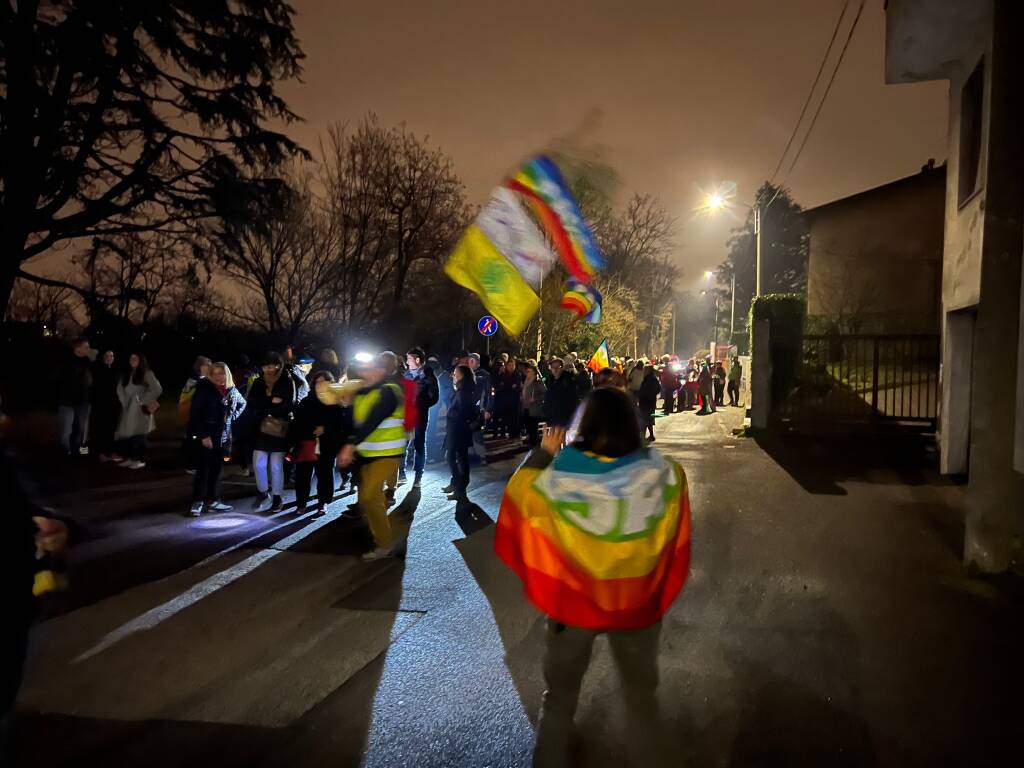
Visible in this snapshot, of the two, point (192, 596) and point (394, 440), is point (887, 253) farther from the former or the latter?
point (192, 596)

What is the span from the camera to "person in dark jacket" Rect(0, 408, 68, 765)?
2.30 metres

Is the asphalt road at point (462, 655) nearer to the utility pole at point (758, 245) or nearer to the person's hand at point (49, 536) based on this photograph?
the person's hand at point (49, 536)

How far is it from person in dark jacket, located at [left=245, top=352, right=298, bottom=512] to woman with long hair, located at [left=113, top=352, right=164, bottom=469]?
3656 millimetres

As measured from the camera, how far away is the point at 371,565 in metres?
6.31

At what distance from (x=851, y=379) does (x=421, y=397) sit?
10263mm

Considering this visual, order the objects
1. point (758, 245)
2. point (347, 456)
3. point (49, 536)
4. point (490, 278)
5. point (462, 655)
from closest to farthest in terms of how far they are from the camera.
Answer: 1. point (49, 536)
2. point (462, 655)
3. point (490, 278)
4. point (347, 456)
5. point (758, 245)

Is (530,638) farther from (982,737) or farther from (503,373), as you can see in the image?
(503,373)

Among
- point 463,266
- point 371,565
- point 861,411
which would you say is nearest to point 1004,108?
point 463,266

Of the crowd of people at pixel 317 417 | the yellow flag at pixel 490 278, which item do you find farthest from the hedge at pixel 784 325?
the yellow flag at pixel 490 278

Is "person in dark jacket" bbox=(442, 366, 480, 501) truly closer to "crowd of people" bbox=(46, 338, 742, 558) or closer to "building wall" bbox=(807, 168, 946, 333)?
"crowd of people" bbox=(46, 338, 742, 558)

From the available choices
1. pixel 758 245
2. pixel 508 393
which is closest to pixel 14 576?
pixel 508 393

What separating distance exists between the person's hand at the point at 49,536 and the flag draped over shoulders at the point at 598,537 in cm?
158

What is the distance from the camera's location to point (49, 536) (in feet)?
8.52

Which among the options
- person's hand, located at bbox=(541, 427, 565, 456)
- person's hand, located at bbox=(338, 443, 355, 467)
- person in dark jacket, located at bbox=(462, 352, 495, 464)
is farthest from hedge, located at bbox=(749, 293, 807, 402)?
person's hand, located at bbox=(541, 427, 565, 456)
